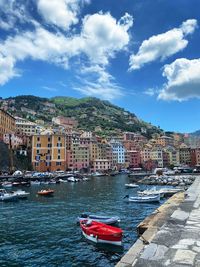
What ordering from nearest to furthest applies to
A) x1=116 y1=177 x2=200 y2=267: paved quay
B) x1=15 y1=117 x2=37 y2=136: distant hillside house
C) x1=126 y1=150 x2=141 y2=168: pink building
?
1. x1=116 y1=177 x2=200 y2=267: paved quay
2. x1=15 y1=117 x2=37 y2=136: distant hillside house
3. x1=126 y1=150 x2=141 y2=168: pink building

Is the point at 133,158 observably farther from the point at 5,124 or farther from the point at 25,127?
the point at 5,124

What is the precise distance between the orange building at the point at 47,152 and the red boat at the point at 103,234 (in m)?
90.6

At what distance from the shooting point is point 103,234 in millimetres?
17219

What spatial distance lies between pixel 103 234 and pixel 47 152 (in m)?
93.0

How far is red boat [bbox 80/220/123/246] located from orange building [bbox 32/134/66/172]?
9057 cm

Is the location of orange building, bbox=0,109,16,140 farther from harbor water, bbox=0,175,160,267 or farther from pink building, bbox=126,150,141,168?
harbor water, bbox=0,175,160,267

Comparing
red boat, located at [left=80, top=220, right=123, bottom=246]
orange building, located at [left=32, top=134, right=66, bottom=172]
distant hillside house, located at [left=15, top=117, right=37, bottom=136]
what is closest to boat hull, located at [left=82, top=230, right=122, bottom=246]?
red boat, located at [left=80, top=220, right=123, bottom=246]

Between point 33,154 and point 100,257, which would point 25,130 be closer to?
point 33,154

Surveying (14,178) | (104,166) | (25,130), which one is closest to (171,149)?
(104,166)

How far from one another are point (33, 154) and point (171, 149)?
286ft

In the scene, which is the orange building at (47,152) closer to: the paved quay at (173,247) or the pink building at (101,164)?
the pink building at (101,164)

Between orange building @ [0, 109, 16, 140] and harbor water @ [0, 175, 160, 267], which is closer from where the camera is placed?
harbor water @ [0, 175, 160, 267]

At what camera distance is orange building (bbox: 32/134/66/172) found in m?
107

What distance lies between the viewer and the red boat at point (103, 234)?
16.9 metres
